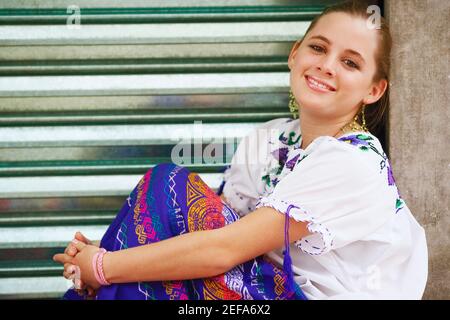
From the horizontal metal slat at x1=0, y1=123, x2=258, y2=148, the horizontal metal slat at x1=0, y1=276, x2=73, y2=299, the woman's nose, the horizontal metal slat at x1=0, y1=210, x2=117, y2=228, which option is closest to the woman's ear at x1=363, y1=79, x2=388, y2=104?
the woman's nose

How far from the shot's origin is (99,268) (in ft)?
7.26

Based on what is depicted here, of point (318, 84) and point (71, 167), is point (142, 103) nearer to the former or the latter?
point (71, 167)

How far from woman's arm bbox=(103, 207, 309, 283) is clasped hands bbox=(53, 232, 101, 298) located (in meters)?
0.13

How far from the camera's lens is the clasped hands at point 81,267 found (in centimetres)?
226

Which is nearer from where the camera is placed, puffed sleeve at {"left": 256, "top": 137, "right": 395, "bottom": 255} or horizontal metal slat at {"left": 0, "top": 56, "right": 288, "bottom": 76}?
puffed sleeve at {"left": 256, "top": 137, "right": 395, "bottom": 255}

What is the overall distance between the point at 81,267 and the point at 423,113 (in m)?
1.85

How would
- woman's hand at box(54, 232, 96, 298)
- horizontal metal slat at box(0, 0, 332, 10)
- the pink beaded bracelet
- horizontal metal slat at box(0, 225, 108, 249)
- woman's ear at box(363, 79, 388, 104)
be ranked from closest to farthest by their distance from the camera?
the pink beaded bracelet
woman's hand at box(54, 232, 96, 298)
woman's ear at box(363, 79, 388, 104)
horizontal metal slat at box(0, 0, 332, 10)
horizontal metal slat at box(0, 225, 108, 249)

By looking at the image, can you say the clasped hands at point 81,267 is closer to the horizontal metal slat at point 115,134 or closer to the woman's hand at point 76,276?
the woman's hand at point 76,276

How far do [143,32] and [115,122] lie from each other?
0.54 meters

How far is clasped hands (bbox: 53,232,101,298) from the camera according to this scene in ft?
7.41

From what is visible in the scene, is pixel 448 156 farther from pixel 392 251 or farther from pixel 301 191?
pixel 301 191

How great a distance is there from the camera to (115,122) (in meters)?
3.18

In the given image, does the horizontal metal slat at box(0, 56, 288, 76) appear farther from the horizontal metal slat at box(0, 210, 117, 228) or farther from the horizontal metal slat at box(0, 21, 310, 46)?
the horizontal metal slat at box(0, 210, 117, 228)

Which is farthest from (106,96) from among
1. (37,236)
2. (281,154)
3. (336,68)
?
(336,68)
